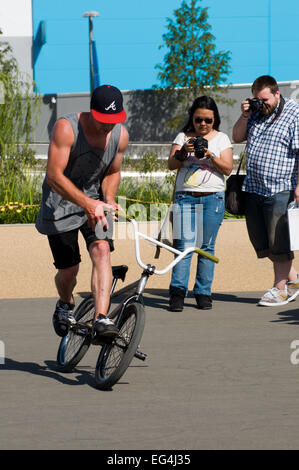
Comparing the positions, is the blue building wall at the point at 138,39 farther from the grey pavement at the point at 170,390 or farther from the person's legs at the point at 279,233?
Answer: the grey pavement at the point at 170,390

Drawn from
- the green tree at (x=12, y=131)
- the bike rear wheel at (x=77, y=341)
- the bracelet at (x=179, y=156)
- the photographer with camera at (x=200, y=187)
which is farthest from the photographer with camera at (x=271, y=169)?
the green tree at (x=12, y=131)

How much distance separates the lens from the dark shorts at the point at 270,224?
Answer: 7.86 meters

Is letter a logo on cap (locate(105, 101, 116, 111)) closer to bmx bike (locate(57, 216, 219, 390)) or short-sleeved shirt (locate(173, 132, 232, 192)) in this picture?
bmx bike (locate(57, 216, 219, 390))

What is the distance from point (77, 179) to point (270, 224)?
2708mm

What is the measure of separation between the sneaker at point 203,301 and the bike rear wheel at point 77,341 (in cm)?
231

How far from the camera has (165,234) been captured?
8125 millimetres

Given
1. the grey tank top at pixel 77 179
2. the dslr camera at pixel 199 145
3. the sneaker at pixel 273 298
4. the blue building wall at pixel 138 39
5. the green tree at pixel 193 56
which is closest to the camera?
the grey tank top at pixel 77 179

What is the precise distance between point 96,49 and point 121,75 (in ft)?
5.73

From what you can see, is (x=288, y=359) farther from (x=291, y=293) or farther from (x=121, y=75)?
(x=121, y=75)

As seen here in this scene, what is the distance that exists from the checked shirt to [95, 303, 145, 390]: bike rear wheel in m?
2.99

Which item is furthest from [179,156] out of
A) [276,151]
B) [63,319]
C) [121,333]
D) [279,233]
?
[121,333]

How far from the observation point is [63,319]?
5852 mm

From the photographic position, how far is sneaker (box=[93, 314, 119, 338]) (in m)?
5.08

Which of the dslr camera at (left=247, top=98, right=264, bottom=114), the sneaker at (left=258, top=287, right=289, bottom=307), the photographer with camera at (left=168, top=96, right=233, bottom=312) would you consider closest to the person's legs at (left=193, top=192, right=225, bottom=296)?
the photographer with camera at (left=168, top=96, right=233, bottom=312)
